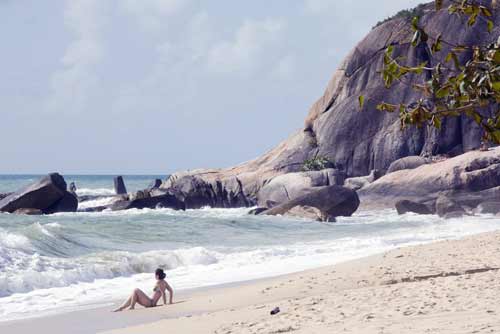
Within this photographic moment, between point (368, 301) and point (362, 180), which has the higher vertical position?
point (362, 180)

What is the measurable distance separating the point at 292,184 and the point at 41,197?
532 inches

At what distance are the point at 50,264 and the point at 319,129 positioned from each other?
3853 centimetres

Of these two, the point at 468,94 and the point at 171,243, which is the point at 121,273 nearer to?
the point at 171,243

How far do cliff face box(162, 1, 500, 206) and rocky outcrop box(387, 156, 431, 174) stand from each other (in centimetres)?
291

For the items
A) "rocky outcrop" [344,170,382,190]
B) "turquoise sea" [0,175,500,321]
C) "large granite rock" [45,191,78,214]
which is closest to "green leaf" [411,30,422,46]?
"turquoise sea" [0,175,500,321]

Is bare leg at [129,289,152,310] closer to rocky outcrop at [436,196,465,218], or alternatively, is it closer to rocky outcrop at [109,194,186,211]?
rocky outcrop at [436,196,465,218]

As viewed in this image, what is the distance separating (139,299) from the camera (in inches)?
521

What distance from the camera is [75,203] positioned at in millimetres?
43688

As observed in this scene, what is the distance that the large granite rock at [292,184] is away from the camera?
46.2 metres

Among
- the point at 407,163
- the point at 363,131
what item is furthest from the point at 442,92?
the point at 363,131

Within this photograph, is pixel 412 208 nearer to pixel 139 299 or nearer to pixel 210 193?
pixel 210 193

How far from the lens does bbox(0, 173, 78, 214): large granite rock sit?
40.2m

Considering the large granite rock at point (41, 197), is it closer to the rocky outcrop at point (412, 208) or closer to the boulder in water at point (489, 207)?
the rocky outcrop at point (412, 208)

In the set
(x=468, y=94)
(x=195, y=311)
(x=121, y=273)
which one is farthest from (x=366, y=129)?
(x=468, y=94)
